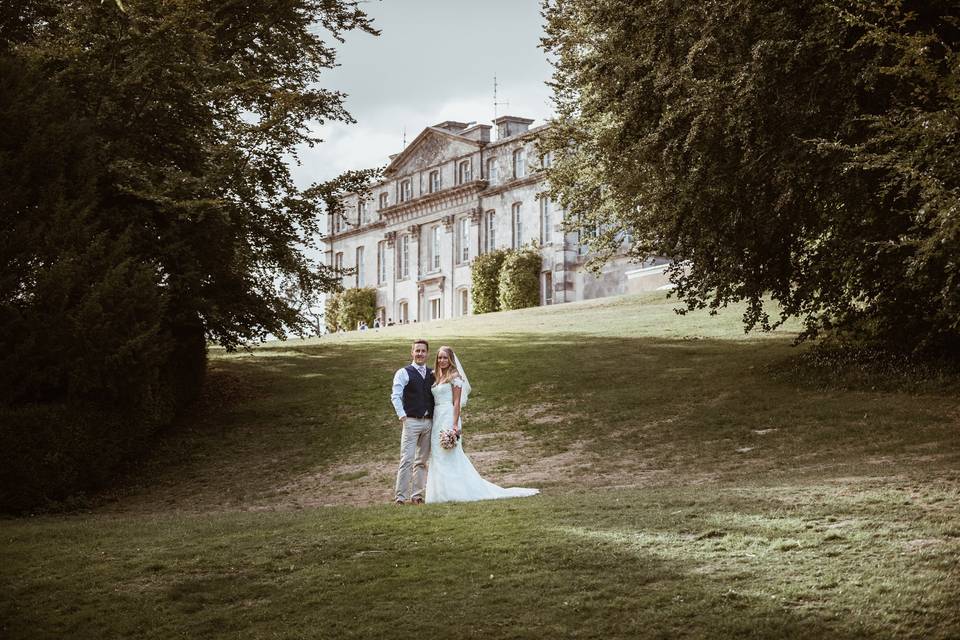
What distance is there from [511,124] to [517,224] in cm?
588

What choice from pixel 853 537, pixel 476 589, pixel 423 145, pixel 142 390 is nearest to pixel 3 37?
pixel 142 390

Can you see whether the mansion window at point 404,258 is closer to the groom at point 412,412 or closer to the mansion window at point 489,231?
the mansion window at point 489,231

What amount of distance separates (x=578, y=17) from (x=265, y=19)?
20.9ft

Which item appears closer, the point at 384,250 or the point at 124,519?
the point at 124,519

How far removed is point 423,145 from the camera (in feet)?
210

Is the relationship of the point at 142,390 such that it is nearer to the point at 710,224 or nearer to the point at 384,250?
the point at 710,224

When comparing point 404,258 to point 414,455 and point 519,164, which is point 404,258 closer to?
point 519,164

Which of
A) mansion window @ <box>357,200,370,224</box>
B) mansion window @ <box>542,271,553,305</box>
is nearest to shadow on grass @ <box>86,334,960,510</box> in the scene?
mansion window @ <box>542,271,553,305</box>

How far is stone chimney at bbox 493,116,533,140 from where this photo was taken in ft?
193

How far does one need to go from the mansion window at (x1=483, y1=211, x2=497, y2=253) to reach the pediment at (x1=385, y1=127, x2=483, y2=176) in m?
3.98

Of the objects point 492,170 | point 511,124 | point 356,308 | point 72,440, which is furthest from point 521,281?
point 72,440

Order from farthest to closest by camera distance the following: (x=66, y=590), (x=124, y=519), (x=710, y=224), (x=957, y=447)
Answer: (x=710, y=224) → (x=957, y=447) → (x=124, y=519) → (x=66, y=590)

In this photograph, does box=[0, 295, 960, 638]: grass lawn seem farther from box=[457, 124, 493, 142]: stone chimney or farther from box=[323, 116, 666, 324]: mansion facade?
box=[457, 124, 493, 142]: stone chimney

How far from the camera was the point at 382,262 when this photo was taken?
2685 inches
